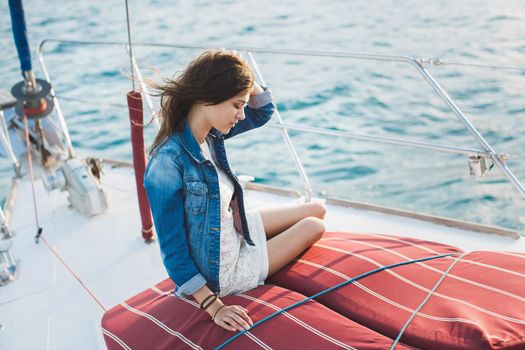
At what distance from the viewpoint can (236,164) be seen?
5.38 m

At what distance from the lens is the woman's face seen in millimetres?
1619

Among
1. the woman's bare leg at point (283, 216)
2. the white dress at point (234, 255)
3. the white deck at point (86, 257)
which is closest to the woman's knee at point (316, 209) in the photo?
the woman's bare leg at point (283, 216)

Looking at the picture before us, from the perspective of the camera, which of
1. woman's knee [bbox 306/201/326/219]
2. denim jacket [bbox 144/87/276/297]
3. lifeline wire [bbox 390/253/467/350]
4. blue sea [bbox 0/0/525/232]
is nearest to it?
lifeline wire [bbox 390/253/467/350]

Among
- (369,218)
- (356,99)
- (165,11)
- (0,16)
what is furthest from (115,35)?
(369,218)

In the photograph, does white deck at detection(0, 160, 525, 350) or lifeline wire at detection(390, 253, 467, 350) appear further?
white deck at detection(0, 160, 525, 350)

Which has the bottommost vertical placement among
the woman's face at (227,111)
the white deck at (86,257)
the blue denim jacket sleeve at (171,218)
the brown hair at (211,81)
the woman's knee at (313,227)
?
the white deck at (86,257)

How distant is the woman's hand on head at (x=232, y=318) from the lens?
→ 1.60m

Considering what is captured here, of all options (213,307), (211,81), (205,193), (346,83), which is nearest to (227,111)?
(211,81)

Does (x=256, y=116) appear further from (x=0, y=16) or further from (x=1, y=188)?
(x=0, y=16)

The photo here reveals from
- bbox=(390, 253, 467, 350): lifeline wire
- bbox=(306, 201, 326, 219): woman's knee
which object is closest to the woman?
bbox=(306, 201, 326, 219): woman's knee

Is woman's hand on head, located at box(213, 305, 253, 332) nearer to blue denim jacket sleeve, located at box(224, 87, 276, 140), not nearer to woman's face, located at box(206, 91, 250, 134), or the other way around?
woman's face, located at box(206, 91, 250, 134)

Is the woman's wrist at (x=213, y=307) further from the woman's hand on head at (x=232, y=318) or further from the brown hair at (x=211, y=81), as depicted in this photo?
the brown hair at (x=211, y=81)

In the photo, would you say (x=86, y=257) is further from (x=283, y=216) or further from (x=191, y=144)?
(x=191, y=144)

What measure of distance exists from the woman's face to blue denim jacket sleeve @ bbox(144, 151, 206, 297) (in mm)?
158
